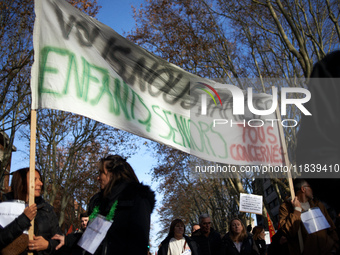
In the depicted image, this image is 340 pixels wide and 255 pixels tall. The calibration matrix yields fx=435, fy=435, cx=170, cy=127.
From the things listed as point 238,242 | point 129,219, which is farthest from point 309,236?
point 238,242

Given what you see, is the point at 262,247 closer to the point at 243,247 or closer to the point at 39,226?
the point at 243,247

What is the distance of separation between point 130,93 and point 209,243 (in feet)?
11.3

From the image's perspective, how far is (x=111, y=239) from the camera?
9.66ft

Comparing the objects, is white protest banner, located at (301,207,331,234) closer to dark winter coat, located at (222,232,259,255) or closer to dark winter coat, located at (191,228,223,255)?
dark winter coat, located at (222,232,259,255)

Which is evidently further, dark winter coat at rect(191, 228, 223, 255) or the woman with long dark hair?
dark winter coat at rect(191, 228, 223, 255)

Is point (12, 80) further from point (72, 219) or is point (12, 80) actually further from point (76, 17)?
point (72, 219)

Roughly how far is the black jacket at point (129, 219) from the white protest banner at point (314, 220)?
5.78ft

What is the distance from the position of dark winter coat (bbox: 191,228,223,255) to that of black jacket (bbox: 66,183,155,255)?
13.6 feet

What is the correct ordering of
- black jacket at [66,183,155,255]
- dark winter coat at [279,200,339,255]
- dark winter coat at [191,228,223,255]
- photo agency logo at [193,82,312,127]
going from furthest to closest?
dark winter coat at [191,228,223,255] < photo agency logo at [193,82,312,127] < dark winter coat at [279,200,339,255] < black jacket at [66,183,155,255]

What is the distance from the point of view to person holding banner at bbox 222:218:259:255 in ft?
21.9

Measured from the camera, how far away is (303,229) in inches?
173

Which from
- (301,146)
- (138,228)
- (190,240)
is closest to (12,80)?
(190,240)

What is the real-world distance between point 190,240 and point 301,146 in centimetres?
575

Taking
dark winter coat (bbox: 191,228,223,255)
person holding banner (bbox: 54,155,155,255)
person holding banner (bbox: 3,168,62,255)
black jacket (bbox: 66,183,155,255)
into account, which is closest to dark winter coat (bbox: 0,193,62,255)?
person holding banner (bbox: 3,168,62,255)
